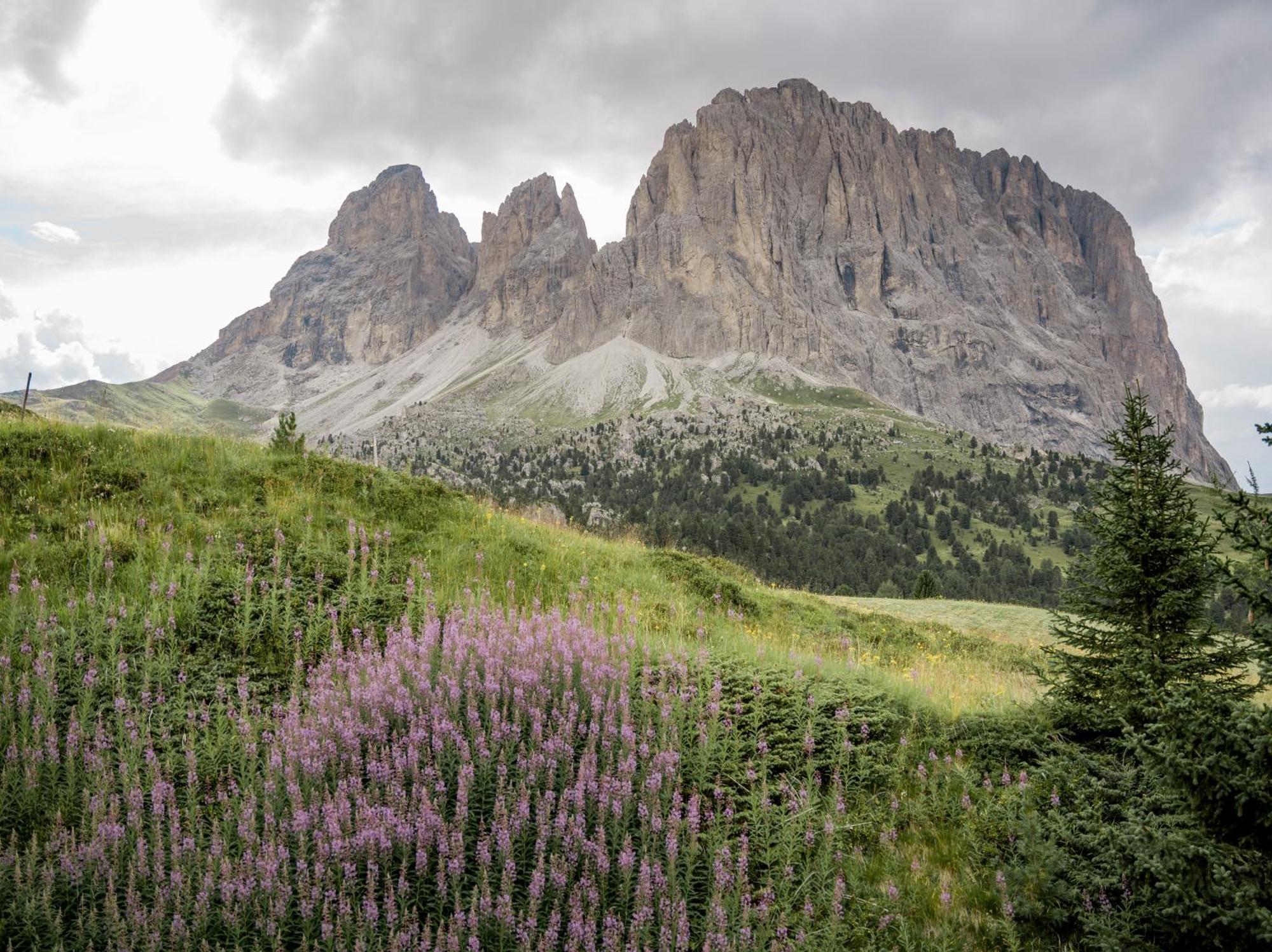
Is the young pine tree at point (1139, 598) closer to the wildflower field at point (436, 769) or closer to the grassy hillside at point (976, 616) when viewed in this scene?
the wildflower field at point (436, 769)

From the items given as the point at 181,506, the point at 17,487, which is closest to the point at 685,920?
the point at 181,506

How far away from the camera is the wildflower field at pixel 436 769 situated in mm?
4781

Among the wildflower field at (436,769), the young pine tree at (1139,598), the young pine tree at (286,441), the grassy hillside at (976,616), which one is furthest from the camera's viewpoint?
the grassy hillside at (976,616)

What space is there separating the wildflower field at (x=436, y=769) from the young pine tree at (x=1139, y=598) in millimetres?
929

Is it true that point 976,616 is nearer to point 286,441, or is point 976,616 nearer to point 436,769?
point 286,441

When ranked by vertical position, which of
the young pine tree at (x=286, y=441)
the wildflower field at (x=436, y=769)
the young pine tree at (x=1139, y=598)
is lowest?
the wildflower field at (x=436, y=769)

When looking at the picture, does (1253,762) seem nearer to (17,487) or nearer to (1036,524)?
(17,487)

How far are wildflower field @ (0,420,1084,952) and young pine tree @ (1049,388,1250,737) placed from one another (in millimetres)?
929

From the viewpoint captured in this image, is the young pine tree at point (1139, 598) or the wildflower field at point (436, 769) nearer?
the wildflower field at point (436, 769)

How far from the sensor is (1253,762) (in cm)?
392

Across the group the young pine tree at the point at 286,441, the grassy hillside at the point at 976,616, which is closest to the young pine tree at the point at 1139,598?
the young pine tree at the point at 286,441

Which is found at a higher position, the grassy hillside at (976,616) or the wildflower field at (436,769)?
the wildflower field at (436,769)

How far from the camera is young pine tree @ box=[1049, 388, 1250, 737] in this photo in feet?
24.3

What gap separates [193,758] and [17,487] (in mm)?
8669
